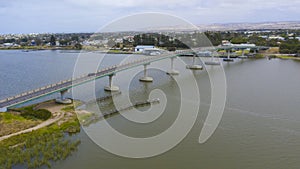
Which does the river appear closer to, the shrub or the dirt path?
the dirt path

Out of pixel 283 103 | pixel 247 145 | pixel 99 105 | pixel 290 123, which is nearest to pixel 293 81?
pixel 283 103

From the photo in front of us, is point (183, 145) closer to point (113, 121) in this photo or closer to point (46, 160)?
point (113, 121)

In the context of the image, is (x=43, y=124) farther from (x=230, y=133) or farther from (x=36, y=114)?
(x=230, y=133)

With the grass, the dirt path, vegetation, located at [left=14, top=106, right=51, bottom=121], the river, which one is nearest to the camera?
the river

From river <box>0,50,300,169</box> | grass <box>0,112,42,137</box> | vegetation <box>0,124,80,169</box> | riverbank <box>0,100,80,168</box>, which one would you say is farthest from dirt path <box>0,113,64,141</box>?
river <box>0,50,300,169</box>

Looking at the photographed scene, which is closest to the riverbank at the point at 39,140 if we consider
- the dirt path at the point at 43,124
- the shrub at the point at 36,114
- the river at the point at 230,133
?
the dirt path at the point at 43,124

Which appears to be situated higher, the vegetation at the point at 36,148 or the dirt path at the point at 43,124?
the dirt path at the point at 43,124

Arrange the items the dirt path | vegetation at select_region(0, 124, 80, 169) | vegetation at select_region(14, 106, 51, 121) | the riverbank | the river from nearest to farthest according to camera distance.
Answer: vegetation at select_region(0, 124, 80, 169), the riverbank, the river, the dirt path, vegetation at select_region(14, 106, 51, 121)

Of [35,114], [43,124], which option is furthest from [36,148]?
[35,114]

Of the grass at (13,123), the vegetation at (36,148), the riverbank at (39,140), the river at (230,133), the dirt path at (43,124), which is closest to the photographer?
the vegetation at (36,148)

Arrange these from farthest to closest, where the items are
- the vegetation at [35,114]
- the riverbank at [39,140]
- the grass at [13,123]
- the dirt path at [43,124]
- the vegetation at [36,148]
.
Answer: the vegetation at [35,114]
the grass at [13,123]
the dirt path at [43,124]
the riverbank at [39,140]
the vegetation at [36,148]

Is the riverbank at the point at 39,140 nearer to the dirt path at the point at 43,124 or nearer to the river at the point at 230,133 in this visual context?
the dirt path at the point at 43,124
